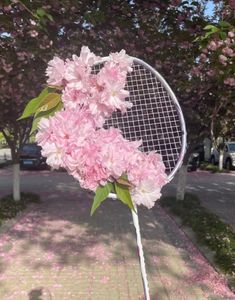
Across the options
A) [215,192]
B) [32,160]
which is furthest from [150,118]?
[32,160]

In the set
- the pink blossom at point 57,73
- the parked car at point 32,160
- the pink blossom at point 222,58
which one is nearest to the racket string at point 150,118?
the pink blossom at point 57,73

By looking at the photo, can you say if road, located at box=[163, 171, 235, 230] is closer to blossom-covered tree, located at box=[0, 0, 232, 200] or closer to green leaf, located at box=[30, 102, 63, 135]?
blossom-covered tree, located at box=[0, 0, 232, 200]

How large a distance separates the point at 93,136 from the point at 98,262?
451cm

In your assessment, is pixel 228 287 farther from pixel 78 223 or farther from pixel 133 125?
pixel 78 223

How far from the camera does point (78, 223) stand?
31.3ft

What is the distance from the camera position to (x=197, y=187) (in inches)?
691

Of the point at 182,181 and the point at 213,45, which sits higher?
the point at 213,45

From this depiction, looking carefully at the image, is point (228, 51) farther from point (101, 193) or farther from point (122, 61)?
point (101, 193)

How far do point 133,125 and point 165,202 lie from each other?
883cm

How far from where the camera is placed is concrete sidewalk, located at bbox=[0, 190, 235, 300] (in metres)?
5.50

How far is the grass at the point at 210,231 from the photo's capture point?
21.7ft

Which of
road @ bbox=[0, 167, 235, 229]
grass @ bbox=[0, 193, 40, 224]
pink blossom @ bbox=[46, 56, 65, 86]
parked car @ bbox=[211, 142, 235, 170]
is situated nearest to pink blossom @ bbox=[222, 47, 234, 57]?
pink blossom @ bbox=[46, 56, 65, 86]

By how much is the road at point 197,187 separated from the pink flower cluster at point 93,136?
775 centimetres

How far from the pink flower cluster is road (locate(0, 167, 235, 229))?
775 centimetres
